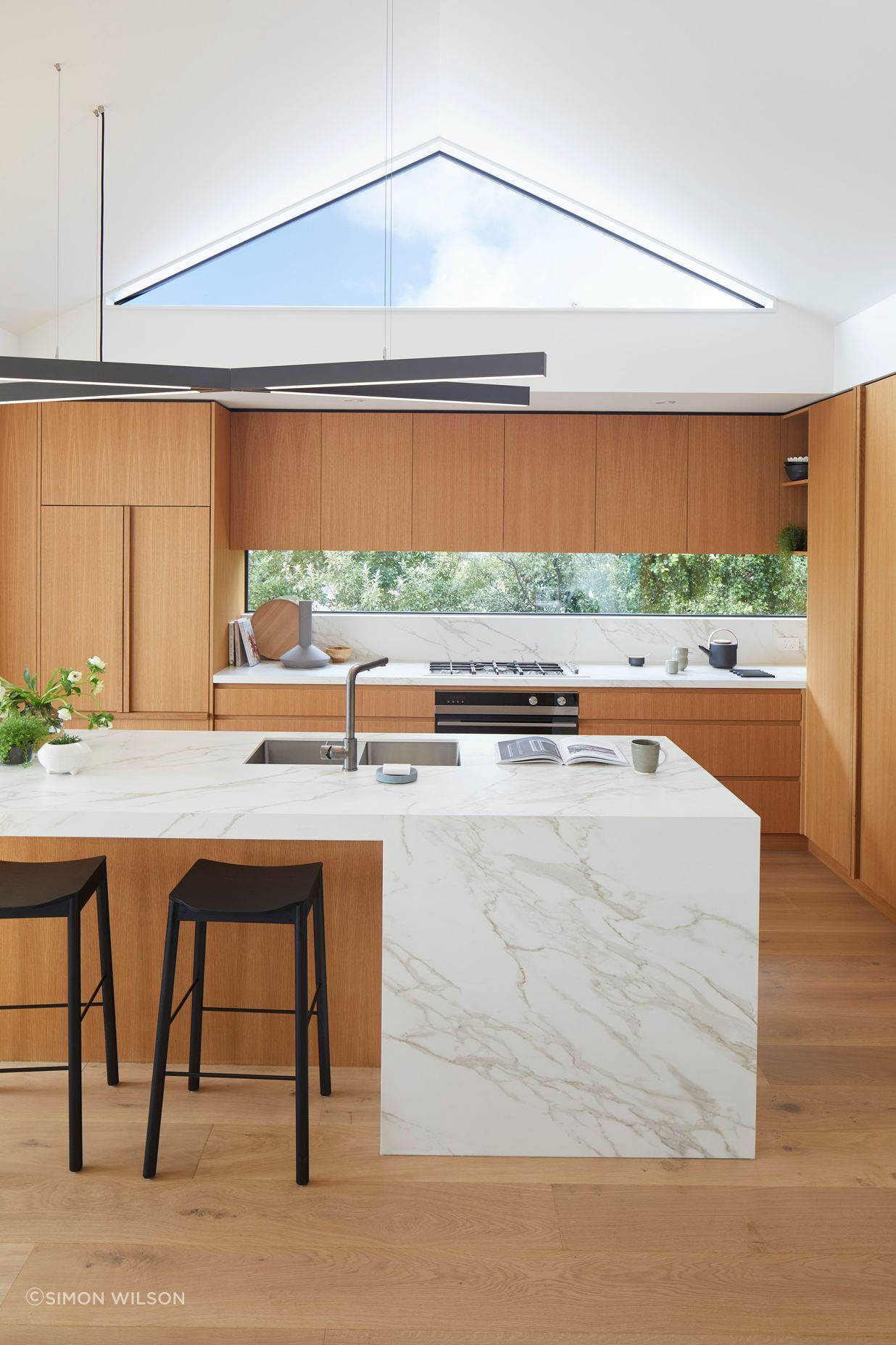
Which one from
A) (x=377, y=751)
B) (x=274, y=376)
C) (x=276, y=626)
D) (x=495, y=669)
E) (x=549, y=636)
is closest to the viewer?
(x=274, y=376)

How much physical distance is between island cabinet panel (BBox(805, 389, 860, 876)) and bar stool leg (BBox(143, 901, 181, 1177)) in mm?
3222

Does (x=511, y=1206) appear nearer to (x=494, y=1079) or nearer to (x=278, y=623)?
(x=494, y=1079)

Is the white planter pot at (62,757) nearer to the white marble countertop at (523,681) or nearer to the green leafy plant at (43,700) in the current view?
the green leafy plant at (43,700)

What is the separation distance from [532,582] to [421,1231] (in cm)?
405

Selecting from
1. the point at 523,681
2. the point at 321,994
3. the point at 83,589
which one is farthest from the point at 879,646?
the point at 83,589

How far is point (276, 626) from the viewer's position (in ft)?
18.3

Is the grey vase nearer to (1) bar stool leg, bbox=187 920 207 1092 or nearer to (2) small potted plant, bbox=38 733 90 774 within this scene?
(2) small potted plant, bbox=38 733 90 774

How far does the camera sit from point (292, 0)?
3.17 m

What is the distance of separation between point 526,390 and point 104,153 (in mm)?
1987

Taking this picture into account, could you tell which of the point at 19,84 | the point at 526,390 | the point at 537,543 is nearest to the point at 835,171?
the point at 526,390

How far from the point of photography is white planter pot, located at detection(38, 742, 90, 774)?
282cm


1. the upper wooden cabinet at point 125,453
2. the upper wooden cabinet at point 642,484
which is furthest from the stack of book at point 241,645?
the upper wooden cabinet at point 642,484

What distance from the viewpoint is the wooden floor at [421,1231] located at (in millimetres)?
1950

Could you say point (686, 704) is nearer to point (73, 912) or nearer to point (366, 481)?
point (366, 481)
